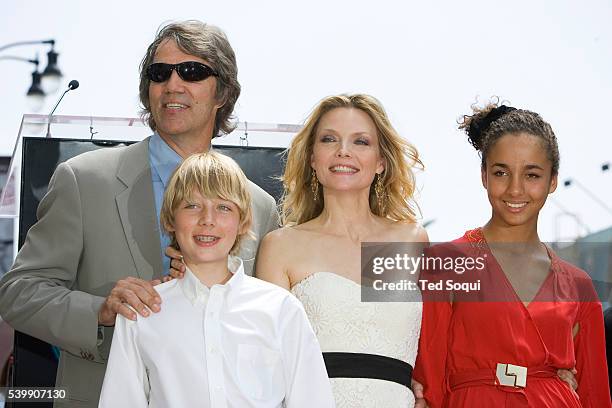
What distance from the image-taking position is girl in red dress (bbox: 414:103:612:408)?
9.57 ft

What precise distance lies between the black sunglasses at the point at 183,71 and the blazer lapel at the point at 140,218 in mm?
337

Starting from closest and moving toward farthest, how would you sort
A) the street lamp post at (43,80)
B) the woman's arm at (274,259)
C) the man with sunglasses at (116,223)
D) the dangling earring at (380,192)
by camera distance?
the man with sunglasses at (116,223), the woman's arm at (274,259), the dangling earring at (380,192), the street lamp post at (43,80)

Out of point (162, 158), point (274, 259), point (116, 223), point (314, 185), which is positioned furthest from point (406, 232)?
point (116, 223)

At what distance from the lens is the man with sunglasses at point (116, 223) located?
2586 millimetres

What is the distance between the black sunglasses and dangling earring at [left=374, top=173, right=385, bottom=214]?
2.28ft

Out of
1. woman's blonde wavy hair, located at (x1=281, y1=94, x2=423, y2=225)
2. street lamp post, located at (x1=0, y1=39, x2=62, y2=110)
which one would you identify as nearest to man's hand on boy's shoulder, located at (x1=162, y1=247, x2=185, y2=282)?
woman's blonde wavy hair, located at (x1=281, y1=94, x2=423, y2=225)

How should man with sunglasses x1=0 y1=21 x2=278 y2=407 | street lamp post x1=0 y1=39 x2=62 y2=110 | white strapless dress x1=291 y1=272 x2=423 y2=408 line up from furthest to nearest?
street lamp post x1=0 y1=39 x2=62 y2=110, white strapless dress x1=291 y1=272 x2=423 y2=408, man with sunglasses x1=0 y1=21 x2=278 y2=407

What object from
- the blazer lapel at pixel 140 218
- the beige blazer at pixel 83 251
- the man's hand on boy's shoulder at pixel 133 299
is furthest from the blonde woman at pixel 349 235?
the man's hand on boy's shoulder at pixel 133 299

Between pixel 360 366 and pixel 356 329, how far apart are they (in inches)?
4.5

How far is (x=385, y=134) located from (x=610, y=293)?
1.44m

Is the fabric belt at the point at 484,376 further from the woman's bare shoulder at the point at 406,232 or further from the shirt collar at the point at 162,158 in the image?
the shirt collar at the point at 162,158

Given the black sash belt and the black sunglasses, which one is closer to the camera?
the black sash belt

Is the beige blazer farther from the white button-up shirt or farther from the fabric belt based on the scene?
the fabric belt

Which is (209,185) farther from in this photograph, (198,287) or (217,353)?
(217,353)
